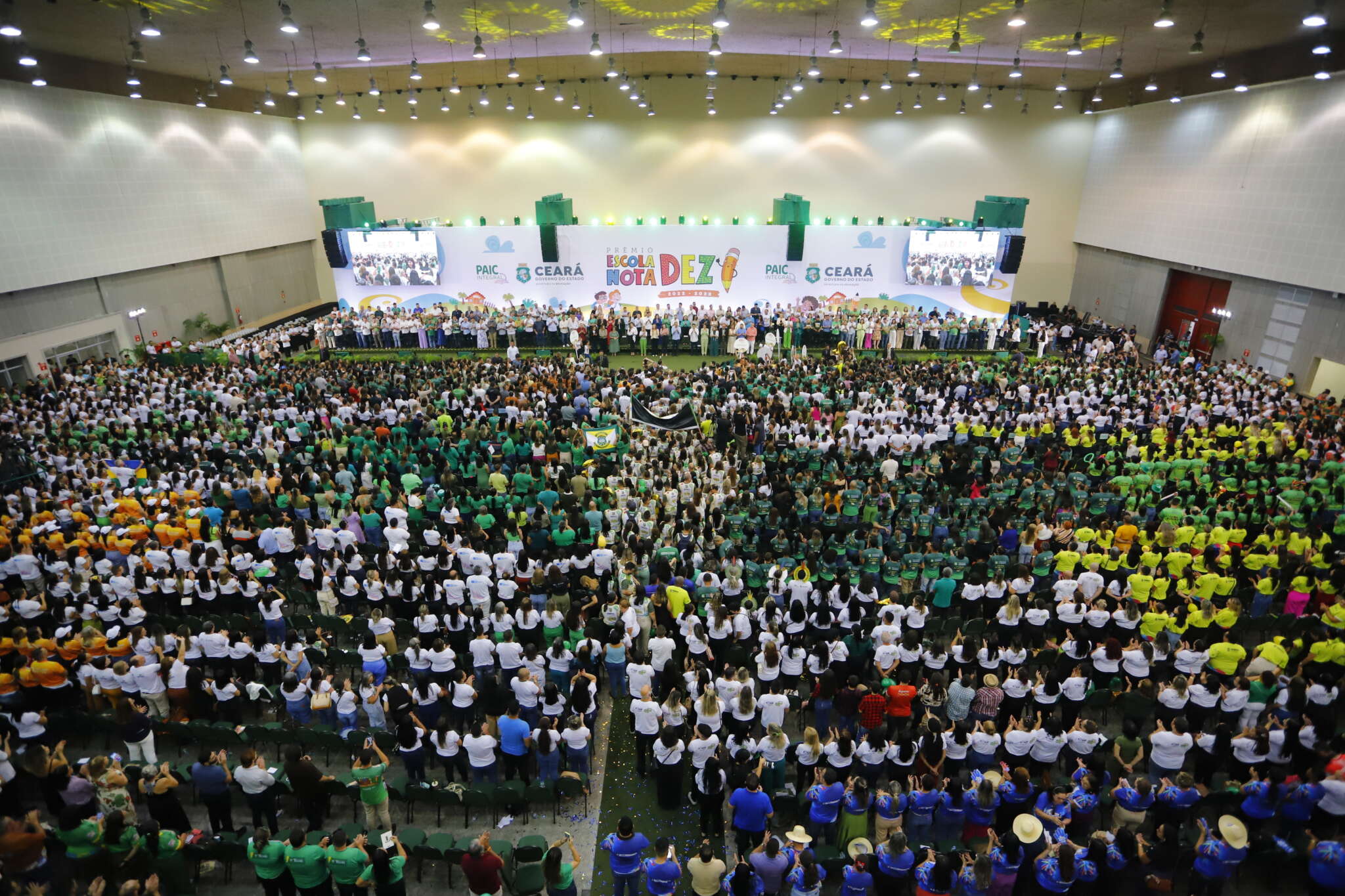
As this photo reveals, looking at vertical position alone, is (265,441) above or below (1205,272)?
below

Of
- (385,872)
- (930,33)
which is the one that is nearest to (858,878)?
(385,872)

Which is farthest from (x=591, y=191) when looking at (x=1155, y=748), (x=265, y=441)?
(x=1155, y=748)

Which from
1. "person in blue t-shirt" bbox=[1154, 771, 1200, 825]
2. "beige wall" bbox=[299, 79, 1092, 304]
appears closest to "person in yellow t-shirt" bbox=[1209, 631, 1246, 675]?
"person in blue t-shirt" bbox=[1154, 771, 1200, 825]

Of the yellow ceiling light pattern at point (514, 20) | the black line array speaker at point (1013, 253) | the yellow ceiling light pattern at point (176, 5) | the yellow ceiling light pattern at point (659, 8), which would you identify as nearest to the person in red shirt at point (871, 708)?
the yellow ceiling light pattern at point (659, 8)

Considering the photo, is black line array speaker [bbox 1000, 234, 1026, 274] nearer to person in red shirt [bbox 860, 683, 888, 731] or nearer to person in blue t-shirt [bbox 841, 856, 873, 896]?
person in red shirt [bbox 860, 683, 888, 731]

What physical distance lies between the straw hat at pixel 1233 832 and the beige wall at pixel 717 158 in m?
27.5

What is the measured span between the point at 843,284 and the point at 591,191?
11.6 metres

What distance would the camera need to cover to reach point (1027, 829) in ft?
17.7

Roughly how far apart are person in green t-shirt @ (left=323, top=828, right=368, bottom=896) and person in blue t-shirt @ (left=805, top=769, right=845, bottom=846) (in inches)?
139

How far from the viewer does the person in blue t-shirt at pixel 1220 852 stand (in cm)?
533

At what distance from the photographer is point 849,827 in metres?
5.80

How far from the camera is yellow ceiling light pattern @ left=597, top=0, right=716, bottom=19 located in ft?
53.8

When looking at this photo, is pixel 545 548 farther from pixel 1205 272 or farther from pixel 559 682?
pixel 1205 272

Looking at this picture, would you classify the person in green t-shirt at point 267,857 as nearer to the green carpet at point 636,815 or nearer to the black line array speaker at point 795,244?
the green carpet at point 636,815
